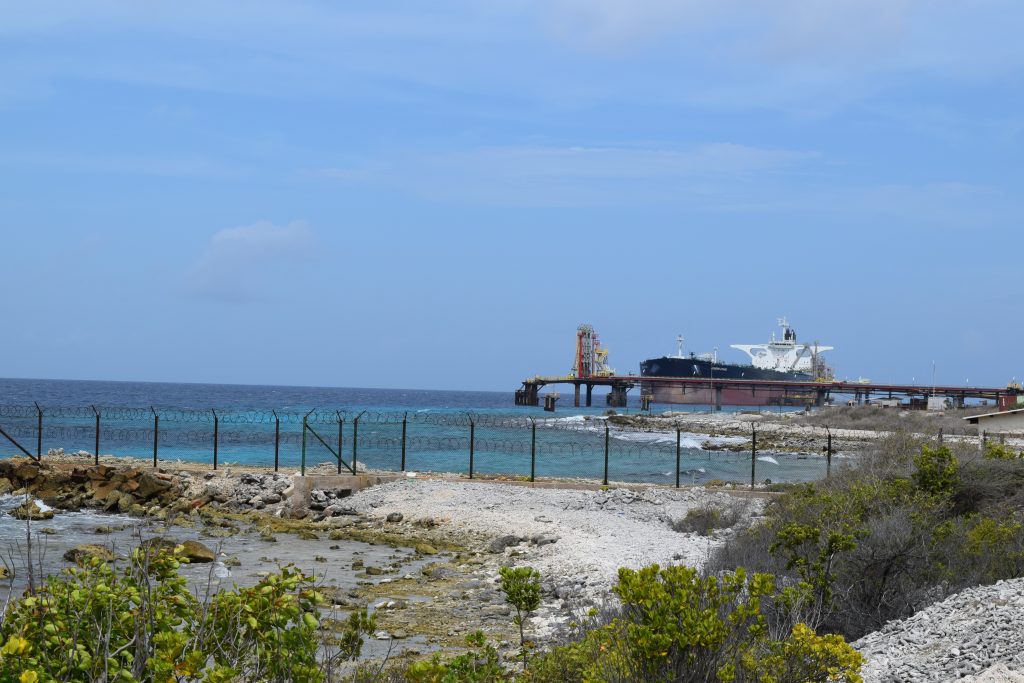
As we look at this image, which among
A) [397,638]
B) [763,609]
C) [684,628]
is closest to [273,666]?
[684,628]

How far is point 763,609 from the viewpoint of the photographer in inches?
405

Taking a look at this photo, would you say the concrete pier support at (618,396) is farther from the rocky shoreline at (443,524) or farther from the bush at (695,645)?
the bush at (695,645)

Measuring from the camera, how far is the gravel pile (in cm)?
795

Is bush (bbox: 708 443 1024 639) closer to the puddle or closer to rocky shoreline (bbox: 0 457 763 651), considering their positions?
rocky shoreline (bbox: 0 457 763 651)

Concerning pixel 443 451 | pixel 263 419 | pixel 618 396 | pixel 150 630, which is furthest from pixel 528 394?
pixel 150 630

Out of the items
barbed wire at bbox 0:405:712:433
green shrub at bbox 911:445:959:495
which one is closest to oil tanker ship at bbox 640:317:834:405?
barbed wire at bbox 0:405:712:433

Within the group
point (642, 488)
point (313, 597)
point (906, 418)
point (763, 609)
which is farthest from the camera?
point (906, 418)

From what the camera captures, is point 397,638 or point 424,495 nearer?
point 397,638

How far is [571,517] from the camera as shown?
2353 cm

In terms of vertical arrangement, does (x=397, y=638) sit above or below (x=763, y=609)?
below

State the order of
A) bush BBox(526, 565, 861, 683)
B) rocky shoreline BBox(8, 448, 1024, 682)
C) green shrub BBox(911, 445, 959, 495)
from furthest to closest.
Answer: green shrub BBox(911, 445, 959, 495)
rocky shoreline BBox(8, 448, 1024, 682)
bush BBox(526, 565, 861, 683)

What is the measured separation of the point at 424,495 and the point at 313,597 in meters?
21.9

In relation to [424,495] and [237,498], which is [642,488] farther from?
[237,498]

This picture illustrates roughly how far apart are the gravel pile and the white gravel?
19.0 ft
